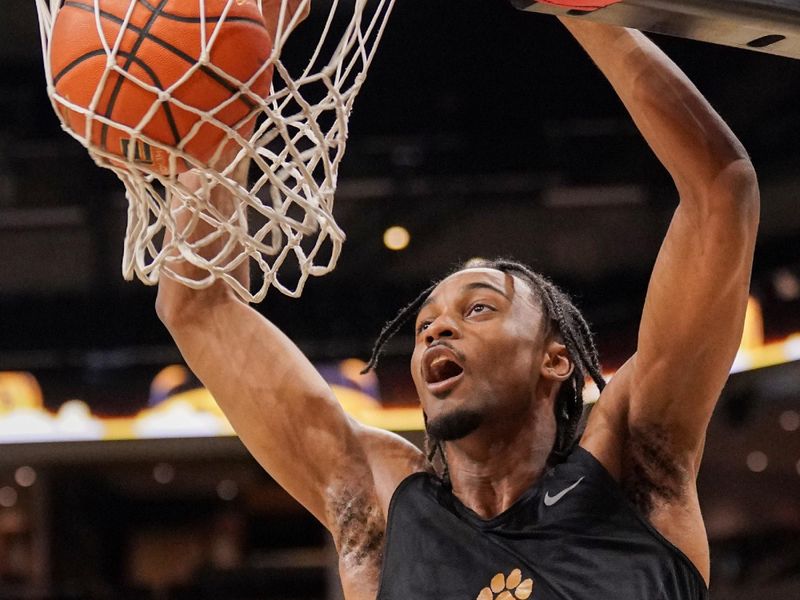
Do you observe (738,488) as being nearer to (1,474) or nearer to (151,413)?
(151,413)

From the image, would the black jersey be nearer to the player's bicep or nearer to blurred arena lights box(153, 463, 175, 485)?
the player's bicep

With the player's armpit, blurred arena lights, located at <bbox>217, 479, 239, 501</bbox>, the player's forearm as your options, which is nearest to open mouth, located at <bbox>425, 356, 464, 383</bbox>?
the player's armpit

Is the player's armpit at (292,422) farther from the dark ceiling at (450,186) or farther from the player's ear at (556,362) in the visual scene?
the dark ceiling at (450,186)

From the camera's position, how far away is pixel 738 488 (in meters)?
7.20

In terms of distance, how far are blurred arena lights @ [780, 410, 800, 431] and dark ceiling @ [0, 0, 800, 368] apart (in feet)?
3.26

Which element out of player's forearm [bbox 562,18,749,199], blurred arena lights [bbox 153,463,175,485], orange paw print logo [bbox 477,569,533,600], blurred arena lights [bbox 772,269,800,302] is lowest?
blurred arena lights [bbox 153,463,175,485]

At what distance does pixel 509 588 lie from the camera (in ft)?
6.30

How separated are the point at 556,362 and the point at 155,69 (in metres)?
0.87

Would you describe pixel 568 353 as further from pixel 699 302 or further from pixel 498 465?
pixel 699 302

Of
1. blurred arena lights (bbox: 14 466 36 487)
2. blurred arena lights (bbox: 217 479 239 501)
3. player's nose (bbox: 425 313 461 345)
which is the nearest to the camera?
player's nose (bbox: 425 313 461 345)

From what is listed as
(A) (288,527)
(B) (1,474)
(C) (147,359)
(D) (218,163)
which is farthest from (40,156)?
(D) (218,163)

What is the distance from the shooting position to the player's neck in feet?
6.88

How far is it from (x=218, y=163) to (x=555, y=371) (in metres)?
0.70

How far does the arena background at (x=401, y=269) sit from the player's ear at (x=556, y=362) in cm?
324
